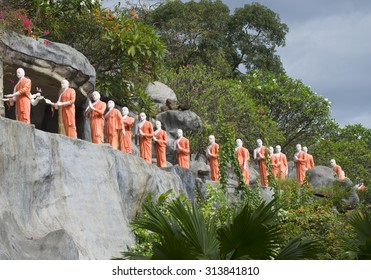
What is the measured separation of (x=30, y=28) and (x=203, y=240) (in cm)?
1408

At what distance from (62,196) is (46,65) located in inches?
231

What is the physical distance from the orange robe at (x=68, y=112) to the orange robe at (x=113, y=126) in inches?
73.6

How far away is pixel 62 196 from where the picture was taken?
1702cm

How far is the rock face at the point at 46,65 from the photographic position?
21156 mm

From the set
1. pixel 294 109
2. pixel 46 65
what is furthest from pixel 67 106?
pixel 294 109

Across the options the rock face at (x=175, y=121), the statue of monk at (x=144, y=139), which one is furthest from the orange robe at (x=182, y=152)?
the rock face at (x=175, y=121)

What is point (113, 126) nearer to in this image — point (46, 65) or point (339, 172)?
point (46, 65)

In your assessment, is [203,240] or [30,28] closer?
[203,240]

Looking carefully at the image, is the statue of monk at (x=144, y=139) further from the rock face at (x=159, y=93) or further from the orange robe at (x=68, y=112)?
the rock face at (x=159, y=93)

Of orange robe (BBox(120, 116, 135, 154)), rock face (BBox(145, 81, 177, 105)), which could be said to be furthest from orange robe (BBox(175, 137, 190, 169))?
rock face (BBox(145, 81, 177, 105))

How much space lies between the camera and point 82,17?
86.4ft

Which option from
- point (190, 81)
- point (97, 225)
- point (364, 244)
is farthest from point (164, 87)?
point (364, 244)
